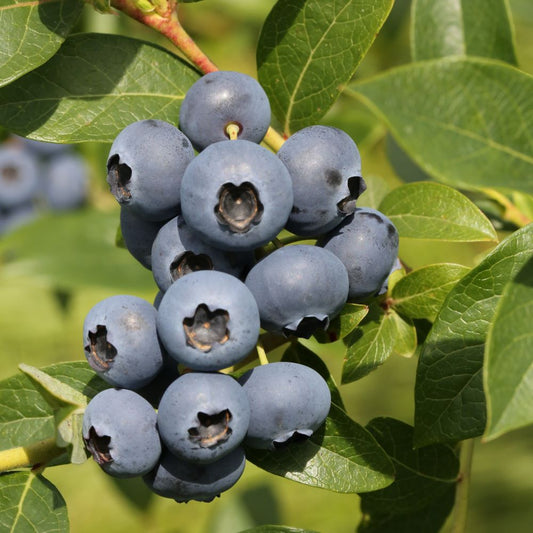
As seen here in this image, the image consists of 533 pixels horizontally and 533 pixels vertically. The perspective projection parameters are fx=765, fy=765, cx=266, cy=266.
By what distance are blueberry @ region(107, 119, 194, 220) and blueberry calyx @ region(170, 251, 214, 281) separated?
0.08 meters

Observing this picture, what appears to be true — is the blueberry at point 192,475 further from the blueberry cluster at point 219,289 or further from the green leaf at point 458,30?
the green leaf at point 458,30

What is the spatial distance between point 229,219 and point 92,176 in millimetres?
1864

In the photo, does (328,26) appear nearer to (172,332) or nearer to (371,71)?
(172,332)

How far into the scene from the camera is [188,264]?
1103mm

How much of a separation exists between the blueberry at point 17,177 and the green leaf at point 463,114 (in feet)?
6.95

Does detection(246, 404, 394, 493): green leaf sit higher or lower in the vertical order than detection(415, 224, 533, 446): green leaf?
lower

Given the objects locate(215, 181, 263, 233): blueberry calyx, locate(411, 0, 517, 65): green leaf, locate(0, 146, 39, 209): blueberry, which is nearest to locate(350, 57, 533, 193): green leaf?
locate(215, 181, 263, 233): blueberry calyx

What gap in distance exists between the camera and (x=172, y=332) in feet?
3.28

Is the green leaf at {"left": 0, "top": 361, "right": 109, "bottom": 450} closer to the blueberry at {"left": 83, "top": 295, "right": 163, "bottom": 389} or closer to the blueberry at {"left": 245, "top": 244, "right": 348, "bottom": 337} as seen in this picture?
the blueberry at {"left": 83, "top": 295, "right": 163, "bottom": 389}

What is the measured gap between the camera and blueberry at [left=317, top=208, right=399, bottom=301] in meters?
1.15

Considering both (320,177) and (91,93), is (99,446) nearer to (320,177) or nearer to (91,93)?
(320,177)

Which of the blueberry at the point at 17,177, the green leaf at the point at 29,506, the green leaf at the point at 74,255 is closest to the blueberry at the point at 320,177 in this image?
the green leaf at the point at 29,506

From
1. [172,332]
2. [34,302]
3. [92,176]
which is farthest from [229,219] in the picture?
[34,302]

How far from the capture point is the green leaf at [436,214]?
1.34 metres
